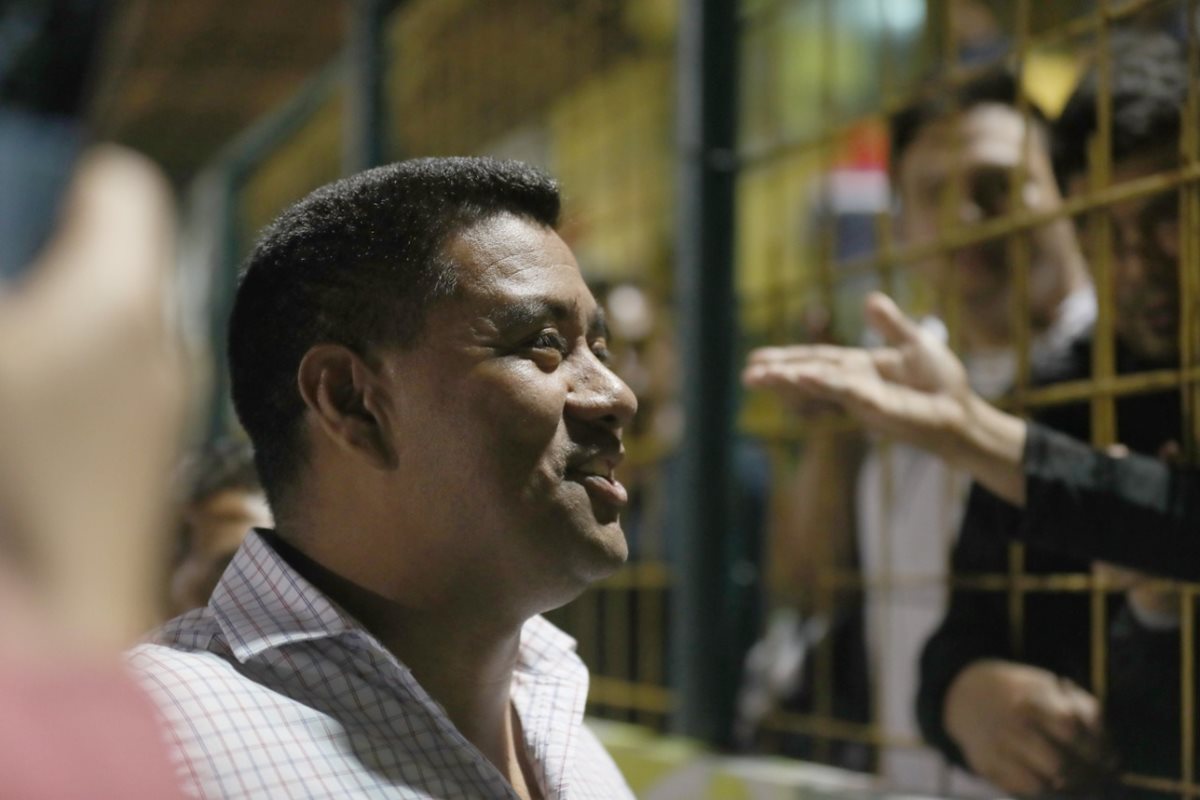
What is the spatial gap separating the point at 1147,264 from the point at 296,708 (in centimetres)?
133

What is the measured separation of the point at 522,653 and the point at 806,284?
132 centimetres

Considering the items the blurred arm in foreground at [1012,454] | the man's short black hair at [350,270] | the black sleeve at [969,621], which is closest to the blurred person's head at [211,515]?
the man's short black hair at [350,270]

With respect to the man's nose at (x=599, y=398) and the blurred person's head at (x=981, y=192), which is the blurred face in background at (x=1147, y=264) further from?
the man's nose at (x=599, y=398)

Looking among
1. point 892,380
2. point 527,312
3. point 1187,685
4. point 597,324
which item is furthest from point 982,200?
point 527,312

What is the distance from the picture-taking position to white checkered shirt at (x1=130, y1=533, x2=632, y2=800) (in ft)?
4.72

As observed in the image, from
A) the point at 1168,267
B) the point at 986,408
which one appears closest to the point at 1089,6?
the point at 1168,267

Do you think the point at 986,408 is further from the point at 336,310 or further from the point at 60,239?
the point at 60,239

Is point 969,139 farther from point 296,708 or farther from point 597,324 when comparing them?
point 296,708

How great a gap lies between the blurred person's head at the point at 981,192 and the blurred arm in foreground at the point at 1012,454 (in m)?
0.30

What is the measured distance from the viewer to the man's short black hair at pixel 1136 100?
2049mm

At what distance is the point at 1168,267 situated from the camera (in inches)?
81.5

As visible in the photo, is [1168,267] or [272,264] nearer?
[272,264]

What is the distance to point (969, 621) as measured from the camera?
8.02ft

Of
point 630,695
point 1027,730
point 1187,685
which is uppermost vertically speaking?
point 1187,685
